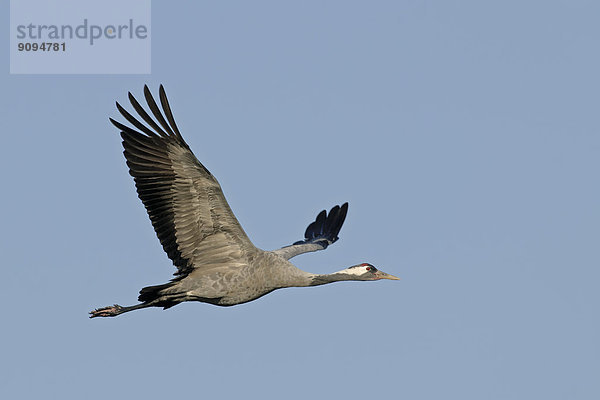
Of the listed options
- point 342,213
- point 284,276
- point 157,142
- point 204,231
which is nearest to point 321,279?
point 284,276

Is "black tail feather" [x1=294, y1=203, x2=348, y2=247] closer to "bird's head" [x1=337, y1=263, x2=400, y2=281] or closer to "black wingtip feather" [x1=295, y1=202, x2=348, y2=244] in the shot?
"black wingtip feather" [x1=295, y1=202, x2=348, y2=244]

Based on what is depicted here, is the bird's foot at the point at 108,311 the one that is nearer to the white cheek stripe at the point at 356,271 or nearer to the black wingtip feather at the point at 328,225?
the white cheek stripe at the point at 356,271

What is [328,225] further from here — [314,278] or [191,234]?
[191,234]

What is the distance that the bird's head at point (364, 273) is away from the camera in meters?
19.7

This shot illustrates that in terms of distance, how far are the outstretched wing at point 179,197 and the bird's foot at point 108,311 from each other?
1.46 meters

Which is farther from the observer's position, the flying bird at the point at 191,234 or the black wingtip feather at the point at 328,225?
the black wingtip feather at the point at 328,225

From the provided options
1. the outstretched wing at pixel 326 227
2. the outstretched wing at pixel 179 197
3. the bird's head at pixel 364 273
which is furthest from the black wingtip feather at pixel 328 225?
the outstretched wing at pixel 179 197

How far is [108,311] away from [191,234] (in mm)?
2312

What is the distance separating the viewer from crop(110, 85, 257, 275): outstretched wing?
18.2 m

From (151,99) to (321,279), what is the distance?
4181 mm

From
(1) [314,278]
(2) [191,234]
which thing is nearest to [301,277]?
(1) [314,278]

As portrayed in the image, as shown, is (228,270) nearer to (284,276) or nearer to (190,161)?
(284,276)

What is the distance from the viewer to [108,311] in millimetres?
20016

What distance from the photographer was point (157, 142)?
1839cm
